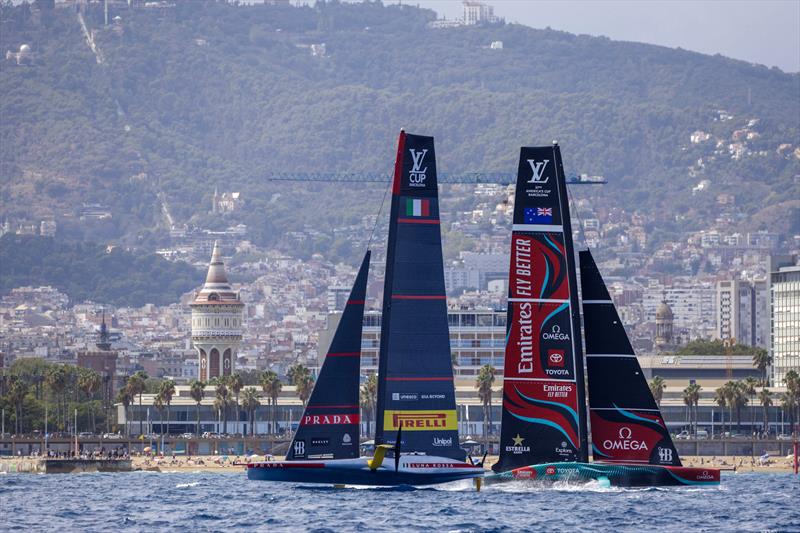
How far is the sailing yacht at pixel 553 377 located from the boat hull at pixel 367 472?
1.47 metres

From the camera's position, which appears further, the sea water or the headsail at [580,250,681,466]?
the headsail at [580,250,681,466]

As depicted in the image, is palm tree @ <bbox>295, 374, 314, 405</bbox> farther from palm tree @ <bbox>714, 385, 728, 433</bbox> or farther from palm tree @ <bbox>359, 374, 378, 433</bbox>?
palm tree @ <bbox>714, 385, 728, 433</bbox>

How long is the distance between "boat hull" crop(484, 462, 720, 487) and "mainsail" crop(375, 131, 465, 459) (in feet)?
8.69

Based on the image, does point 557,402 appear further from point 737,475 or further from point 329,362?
point 737,475

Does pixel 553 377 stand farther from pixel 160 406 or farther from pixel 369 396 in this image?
pixel 160 406

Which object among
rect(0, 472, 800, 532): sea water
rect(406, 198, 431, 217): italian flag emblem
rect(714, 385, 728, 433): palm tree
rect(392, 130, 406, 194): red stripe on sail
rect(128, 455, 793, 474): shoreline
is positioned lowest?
rect(128, 455, 793, 474): shoreline

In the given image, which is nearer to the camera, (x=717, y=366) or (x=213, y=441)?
(x=213, y=441)

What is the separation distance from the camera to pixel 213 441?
14788 centimetres

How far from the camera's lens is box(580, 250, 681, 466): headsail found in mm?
69875

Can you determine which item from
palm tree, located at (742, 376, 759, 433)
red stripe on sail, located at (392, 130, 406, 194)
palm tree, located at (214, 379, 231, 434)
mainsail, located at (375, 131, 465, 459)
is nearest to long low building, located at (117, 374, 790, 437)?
palm tree, located at (742, 376, 759, 433)

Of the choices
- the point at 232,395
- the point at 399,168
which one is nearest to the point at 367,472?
the point at 399,168

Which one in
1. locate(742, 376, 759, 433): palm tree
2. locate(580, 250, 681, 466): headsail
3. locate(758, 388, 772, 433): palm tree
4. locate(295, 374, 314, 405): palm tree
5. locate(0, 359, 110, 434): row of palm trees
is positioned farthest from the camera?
locate(295, 374, 314, 405): palm tree

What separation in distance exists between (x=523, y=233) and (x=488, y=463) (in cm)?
5052

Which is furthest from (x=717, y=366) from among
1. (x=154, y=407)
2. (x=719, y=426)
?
(x=154, y=407)
